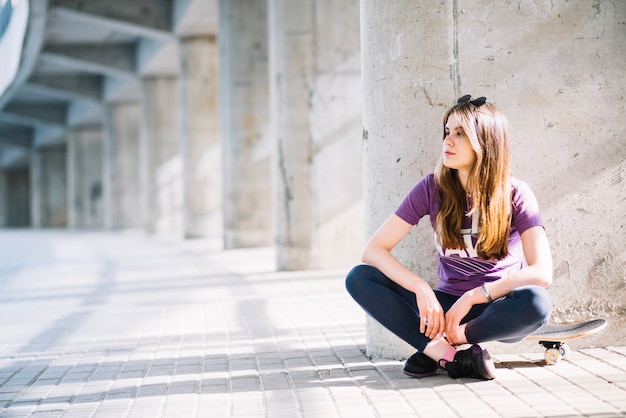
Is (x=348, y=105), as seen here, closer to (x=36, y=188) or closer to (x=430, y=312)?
(x=430, y=312)

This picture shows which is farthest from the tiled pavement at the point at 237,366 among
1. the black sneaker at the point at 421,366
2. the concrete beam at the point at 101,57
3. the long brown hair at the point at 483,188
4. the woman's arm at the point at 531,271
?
the concrete beam at the point at 101,57

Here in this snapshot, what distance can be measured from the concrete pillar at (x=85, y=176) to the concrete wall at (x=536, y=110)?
39.1 metres

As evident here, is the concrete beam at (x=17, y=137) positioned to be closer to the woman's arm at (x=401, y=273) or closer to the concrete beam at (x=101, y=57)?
the concrete beam at (x=101, y=57)

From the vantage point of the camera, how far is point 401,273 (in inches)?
191

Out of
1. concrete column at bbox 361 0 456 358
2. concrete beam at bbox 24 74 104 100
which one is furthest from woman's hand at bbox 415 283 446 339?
concrete beam at bbox 24 74 104 100

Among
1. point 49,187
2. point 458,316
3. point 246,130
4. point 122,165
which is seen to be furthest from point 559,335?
point 49,187

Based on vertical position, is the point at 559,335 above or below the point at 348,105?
below

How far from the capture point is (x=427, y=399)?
4.46 metres

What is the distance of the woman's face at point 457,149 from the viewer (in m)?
4.82

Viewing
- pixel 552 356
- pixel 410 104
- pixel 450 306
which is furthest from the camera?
pixel 410 104

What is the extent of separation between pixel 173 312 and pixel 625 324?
4344mm

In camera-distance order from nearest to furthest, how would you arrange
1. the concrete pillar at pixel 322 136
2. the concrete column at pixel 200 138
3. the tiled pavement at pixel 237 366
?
1. the tiled pavement at pixel 237 366
2. the concrete pillar at pixel 322 136
3. the concrete column at pixel 200 138

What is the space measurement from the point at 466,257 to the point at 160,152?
23841 millimetres

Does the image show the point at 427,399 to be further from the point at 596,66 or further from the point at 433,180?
the point at 596,66
